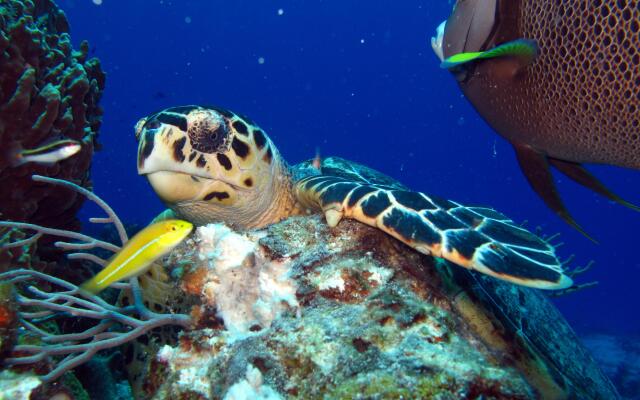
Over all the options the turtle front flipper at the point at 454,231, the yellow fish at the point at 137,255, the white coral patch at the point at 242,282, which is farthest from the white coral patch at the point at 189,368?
the turtle front flipper at the point at 454,231

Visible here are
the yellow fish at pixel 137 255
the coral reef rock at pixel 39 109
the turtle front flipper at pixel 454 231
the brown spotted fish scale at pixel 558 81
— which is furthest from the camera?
the coral reef rock at pixel 39 109

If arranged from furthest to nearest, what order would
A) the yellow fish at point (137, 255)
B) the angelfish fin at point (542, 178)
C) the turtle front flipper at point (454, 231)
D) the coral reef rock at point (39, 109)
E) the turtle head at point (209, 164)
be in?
the coral reef rock at point (39, 109) < the turtle head at point (209, 164) < the turtle front flipper at point (454, 231) < the yellow fish at point (137, 255) < the angelfish fin at point (542, 178)

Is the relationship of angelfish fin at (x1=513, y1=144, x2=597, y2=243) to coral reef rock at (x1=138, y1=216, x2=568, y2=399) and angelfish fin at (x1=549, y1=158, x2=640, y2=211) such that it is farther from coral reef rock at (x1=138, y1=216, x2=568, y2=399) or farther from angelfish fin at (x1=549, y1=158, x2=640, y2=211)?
coral reef rock at (x1=138, y1=216, x2=568, y2=399)

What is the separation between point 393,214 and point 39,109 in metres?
2.52

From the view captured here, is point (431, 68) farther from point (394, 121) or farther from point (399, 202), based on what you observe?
point (399, 202)

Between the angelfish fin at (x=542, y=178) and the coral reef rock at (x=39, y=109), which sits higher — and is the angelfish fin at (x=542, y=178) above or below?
below

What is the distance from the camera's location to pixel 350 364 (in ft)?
3.48

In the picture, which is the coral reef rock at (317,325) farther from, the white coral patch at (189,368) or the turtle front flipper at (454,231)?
the turtle front flipper at (454,231)

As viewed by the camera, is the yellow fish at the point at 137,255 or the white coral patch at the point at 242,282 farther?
the white coral patch at the point at 242,282

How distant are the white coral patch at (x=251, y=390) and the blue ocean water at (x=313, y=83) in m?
47.9

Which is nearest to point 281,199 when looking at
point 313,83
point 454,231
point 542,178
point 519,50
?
point 454,231

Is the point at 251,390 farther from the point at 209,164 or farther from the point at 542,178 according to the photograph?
the point at 209,164

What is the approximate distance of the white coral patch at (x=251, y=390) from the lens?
100 cm

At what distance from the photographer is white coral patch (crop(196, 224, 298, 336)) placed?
5.00ft
